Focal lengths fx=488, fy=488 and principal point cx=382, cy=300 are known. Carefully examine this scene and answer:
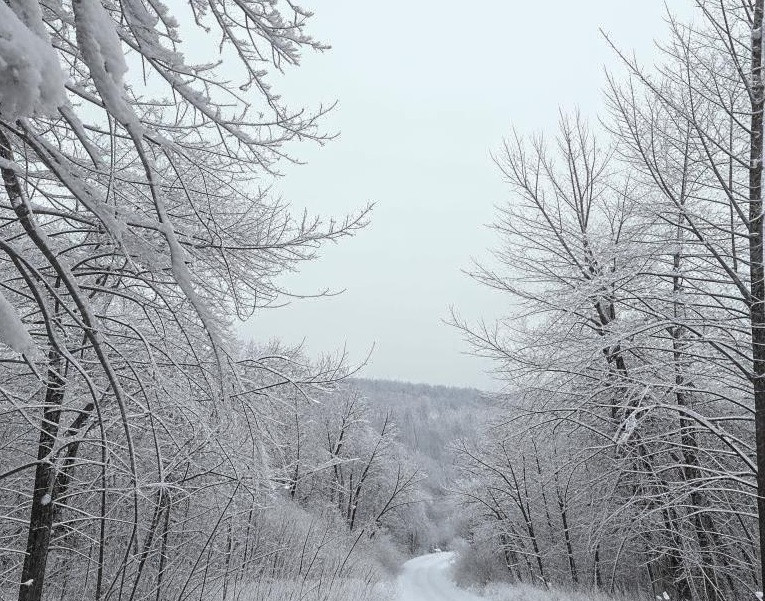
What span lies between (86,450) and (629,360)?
8909 millimetres

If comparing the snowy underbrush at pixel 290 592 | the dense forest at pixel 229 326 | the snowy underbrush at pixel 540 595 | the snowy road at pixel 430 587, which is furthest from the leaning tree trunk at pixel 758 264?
the snowy road at pixel 430 587

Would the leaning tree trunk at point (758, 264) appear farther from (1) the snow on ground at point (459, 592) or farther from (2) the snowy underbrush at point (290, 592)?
(1) the snow on ground at point (459, 592)

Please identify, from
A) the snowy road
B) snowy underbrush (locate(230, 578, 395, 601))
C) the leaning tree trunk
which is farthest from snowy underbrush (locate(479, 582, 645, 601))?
the leaning tree trunk

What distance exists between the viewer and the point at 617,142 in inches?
271

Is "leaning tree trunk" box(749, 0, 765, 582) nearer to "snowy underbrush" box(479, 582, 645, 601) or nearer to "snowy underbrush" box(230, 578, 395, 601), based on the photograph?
"snowy underbrush" box(230, 578, 395, 601)

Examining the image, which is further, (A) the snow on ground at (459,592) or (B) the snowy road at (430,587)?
(B) the snowy road at (430,587)

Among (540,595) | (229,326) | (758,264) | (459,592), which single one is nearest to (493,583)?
(459,592)

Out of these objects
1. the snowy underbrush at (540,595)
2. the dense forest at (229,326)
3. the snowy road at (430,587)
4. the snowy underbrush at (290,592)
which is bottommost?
the snowy road at (430,587)

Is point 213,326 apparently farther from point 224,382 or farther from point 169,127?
point 169,127

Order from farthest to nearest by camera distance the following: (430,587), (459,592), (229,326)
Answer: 1. (430,587)
2. (459,592)
3. (229,326)

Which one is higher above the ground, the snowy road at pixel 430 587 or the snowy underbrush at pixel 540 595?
the snowy underbrush at pixel 540 595

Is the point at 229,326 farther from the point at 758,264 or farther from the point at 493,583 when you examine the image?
the point at 493,583

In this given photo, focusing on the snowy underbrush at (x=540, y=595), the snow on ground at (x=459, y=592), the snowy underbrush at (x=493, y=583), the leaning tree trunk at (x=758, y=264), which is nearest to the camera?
the leaning tree trunk at (x=758, y=264)

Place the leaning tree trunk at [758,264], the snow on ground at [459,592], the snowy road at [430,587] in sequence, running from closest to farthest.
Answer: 1. the leaning tree trunk at [758,264]
2. the snow on ground at [459,592]
3. the snowy road at [430,587]
